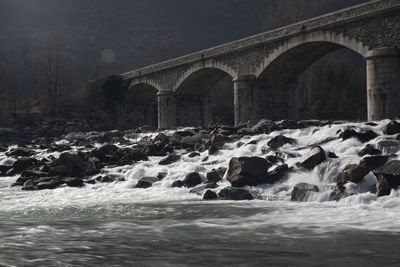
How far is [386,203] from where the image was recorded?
8336mm

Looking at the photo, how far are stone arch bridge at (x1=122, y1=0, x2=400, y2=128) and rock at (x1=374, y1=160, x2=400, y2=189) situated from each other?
10.9 metres

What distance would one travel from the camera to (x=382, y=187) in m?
8.82

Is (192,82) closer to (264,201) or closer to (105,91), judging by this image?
(105,91)

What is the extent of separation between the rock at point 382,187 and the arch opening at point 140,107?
Answer: 39346 millimetres

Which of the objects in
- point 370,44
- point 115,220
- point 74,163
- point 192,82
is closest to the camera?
point 115,220

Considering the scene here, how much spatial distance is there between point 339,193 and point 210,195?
285 cm

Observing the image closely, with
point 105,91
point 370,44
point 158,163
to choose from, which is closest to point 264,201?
point 158,163

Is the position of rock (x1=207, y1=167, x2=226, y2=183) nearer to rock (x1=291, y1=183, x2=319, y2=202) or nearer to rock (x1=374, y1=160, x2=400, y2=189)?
rock (x1=291, y1=183, x2=319, y2=202)

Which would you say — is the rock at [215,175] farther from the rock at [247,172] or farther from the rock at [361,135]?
the rock at [361,135]

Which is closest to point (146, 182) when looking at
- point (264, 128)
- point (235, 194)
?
point (235, 194)

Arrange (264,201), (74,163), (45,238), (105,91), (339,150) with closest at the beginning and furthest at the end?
(45,238) → (264,201) → (339,150) → (74,163) → (105,91)

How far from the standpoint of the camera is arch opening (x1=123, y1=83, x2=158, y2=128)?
4796cm

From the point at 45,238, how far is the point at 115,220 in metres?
1.73

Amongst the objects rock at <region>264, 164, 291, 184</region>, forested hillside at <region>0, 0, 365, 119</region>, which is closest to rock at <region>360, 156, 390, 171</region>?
rock at <region>264, 164, 291, 184</region>
